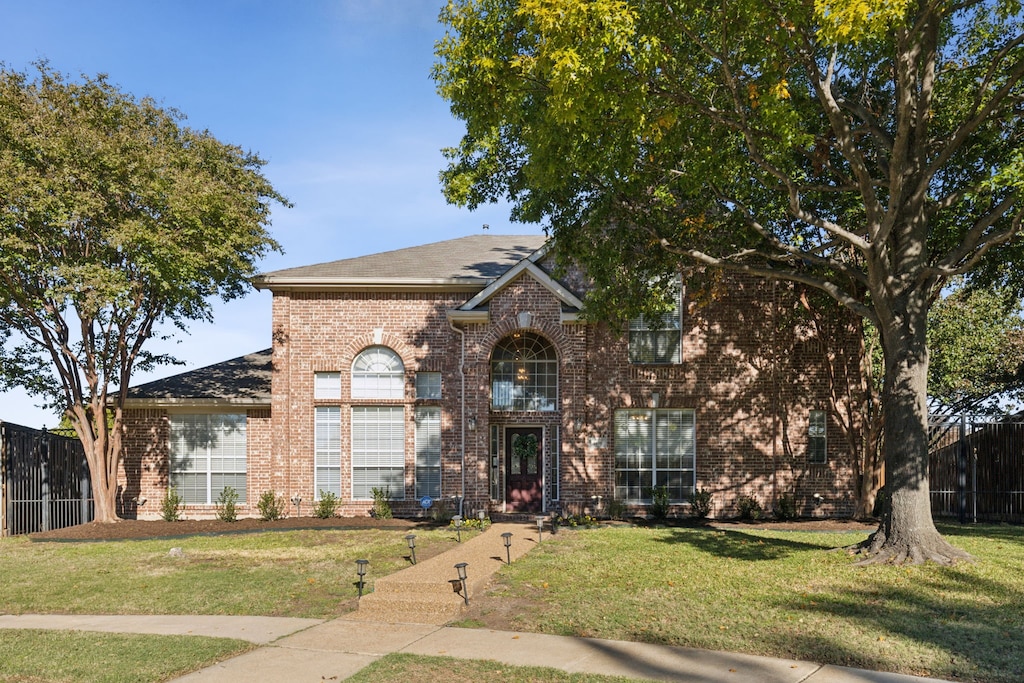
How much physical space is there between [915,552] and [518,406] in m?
10.2

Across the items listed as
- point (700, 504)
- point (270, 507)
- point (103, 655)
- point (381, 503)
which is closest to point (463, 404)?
point (381, 503)

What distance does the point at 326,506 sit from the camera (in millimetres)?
19734

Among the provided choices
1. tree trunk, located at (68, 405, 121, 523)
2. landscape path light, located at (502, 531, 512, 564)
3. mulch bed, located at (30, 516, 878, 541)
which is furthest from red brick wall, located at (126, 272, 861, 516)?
landscape path light, located at (502, 531, 512, 564)

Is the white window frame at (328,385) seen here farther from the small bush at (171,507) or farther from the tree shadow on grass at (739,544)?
the tree shadow on grass at (739,544)

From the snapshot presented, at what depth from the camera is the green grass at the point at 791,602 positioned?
8.19 meters

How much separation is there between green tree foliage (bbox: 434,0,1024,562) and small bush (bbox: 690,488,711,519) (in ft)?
20.6

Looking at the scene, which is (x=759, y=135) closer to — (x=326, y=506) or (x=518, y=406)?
(x=518, y=406)

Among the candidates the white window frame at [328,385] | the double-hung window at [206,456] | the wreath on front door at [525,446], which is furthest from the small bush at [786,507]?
the double-hung window at [206,456]

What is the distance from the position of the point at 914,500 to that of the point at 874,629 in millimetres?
4029

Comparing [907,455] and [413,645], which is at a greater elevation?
[907,455]

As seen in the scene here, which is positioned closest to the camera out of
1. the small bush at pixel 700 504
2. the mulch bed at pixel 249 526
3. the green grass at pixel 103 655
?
the green grass at pixel 103 655

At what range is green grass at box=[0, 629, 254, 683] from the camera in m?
7.77

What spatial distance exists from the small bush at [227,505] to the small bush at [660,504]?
1038 cm

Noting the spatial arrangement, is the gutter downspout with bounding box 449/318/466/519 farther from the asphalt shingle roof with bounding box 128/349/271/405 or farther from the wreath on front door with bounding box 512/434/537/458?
the asphalt shingle roof with bounding box 128/349/271/405
